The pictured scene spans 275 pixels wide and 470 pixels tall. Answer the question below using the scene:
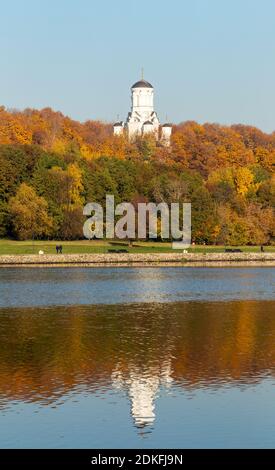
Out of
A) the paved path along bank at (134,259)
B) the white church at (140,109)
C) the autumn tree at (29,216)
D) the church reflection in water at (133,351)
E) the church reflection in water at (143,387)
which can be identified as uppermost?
the white church at (140,109)

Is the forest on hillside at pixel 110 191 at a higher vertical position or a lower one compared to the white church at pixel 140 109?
lower

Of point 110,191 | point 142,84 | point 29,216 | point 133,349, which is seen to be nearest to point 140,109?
point 142,84

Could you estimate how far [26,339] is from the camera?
34031mm

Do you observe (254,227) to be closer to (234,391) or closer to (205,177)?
(205,177)

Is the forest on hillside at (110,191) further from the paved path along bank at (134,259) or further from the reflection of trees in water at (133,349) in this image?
the reflection of trees in water at (133,349)

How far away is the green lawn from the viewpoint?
87250 millimetres

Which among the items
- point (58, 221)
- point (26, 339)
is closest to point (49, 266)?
point (58, 221)

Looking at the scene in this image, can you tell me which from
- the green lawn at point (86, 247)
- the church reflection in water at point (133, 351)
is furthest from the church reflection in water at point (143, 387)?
the green lawn at point (86, 247)

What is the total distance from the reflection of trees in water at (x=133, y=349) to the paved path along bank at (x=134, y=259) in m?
37.1

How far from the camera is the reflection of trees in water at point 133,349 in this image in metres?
25.8

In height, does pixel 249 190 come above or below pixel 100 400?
above

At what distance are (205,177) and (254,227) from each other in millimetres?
33200

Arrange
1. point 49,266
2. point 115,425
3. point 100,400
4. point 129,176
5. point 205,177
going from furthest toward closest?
point 205,177, point 129,176, point 49,266, point 100,400, point 115,425

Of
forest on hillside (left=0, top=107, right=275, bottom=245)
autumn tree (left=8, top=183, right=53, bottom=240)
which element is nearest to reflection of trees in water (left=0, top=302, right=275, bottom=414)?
autumn tree (left=8, top=183, right=53, bottom=240)
